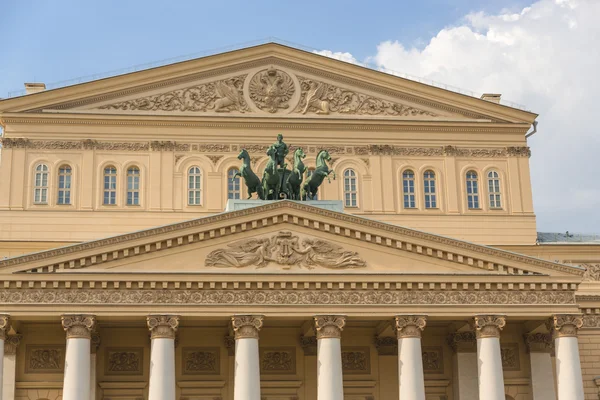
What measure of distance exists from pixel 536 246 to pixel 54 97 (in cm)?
2239

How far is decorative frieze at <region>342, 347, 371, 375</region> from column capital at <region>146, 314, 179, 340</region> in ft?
26.8

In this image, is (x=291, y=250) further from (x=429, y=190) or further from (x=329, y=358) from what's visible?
(x=429, y=190)

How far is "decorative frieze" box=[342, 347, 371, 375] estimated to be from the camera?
4284 cm

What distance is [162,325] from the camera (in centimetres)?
3759

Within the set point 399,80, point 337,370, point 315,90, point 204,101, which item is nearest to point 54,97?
point 204,101

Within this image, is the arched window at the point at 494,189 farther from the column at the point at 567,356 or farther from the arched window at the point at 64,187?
the arched window at the point at 64,187

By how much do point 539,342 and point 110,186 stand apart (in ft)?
64.4

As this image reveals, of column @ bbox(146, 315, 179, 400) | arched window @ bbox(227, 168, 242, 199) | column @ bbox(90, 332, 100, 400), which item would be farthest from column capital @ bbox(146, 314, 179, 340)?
arched window @ bbox(227, 168, 242, 199)

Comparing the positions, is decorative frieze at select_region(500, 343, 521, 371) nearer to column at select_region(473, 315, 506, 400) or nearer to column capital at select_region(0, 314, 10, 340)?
column at select_region(473, 315, 506, 400)

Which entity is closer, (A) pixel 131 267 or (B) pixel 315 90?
(A) pixel 131 267

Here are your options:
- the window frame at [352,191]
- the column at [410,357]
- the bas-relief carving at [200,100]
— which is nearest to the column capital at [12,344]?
the bas-relief carving at [200,100]

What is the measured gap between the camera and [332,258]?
38.8m

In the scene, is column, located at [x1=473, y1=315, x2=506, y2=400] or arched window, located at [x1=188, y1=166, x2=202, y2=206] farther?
arched window, located at [x1=188, y1=166, x2=202, y2=206]

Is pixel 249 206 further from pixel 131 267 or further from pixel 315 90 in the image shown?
pixel 315 90
